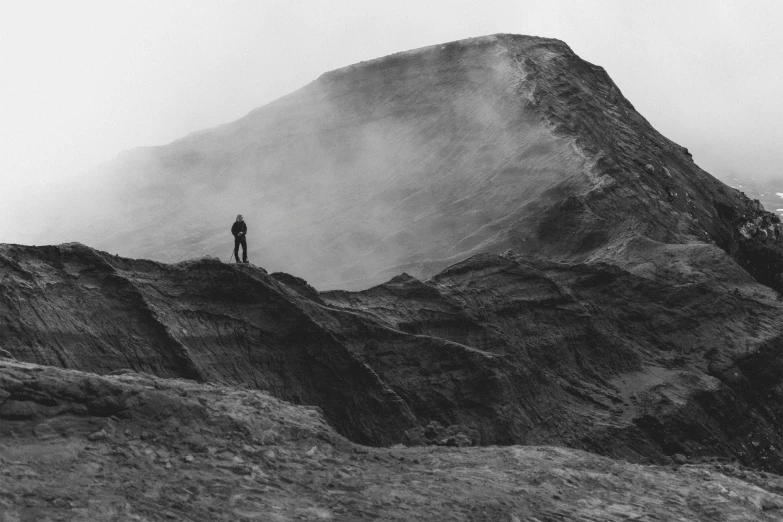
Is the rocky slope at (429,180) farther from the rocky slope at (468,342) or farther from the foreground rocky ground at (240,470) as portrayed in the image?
the foreground rocky ground at (240,470)

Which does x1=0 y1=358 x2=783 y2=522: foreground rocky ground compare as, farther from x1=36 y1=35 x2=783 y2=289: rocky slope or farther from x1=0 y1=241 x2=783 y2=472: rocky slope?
x1=36 y1=35 x2=783 y2=289: rocky slope

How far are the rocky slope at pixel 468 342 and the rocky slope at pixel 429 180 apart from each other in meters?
2.94

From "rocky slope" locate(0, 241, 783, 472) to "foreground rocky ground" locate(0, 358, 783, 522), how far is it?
9.56ft

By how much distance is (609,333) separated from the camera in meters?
24.6

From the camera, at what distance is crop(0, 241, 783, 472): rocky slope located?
17.0 meters

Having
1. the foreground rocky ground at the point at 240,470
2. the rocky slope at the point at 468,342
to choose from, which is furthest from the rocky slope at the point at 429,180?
the foreground rocky ground at the point at 240,470

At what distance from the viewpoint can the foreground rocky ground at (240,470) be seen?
37.5ft

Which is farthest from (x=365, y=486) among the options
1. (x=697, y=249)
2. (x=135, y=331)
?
(x=697, y=249)

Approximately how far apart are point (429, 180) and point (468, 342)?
1506cm

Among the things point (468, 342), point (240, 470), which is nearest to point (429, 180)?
point (468, 342)

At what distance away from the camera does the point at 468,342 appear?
21969 millimetres

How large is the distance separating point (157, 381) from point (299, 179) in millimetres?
27504

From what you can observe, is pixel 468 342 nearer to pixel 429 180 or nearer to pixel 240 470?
pixel 240 470

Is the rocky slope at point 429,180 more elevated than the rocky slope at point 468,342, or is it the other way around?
the rocky slope at point 429,180
